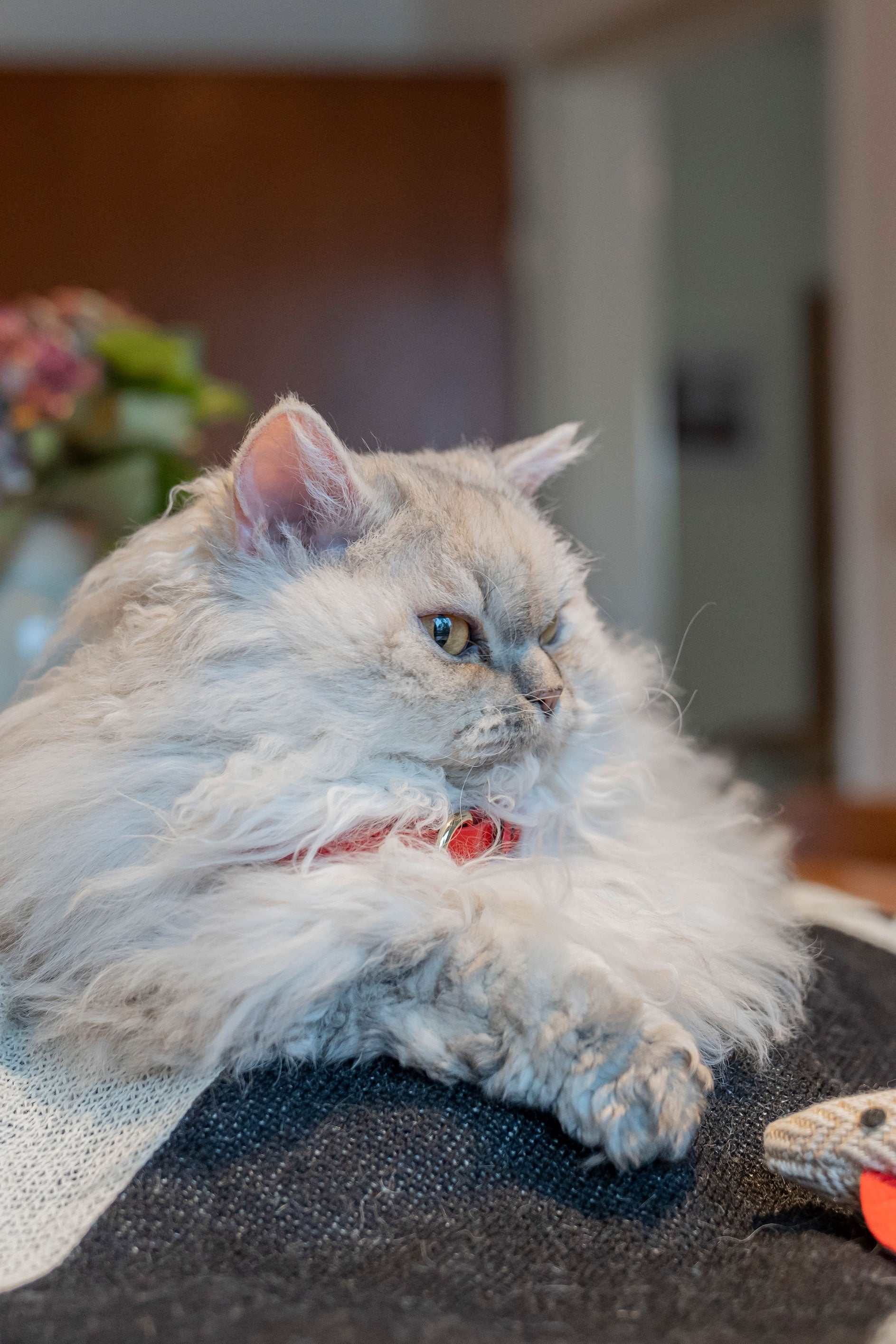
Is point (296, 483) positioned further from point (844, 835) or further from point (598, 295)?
point (598, 295)

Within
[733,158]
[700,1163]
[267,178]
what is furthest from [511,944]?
[733,158]

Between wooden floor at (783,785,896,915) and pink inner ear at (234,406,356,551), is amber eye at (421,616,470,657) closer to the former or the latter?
pink inner ear at (234,406,356,551)

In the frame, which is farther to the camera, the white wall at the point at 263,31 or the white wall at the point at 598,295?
the white wall at the point at 598,295

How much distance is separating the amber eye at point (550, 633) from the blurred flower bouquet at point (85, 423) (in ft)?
2.71

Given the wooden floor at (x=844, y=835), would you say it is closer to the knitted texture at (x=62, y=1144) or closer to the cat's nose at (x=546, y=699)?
the cat's nose at (x=546, y=699)

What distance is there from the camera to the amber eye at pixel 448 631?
85cm

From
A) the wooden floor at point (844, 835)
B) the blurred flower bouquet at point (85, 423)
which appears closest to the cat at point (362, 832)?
the blurred flower bouquet at point (85, 423)

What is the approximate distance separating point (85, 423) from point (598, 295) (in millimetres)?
2439

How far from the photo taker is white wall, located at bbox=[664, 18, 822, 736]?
218 inches

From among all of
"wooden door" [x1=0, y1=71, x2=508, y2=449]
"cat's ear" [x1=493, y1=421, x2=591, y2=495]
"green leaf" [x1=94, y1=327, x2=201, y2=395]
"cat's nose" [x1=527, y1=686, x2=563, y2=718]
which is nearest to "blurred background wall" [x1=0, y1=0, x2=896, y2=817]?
"wooden door" [x1=0, y1=71, x2=508, y2=449]

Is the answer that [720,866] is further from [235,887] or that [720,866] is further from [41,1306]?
[41,1306]

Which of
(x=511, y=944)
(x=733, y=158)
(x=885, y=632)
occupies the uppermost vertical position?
(x=733, y=158)

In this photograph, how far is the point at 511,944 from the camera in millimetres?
701

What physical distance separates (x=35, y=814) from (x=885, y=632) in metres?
2.63
